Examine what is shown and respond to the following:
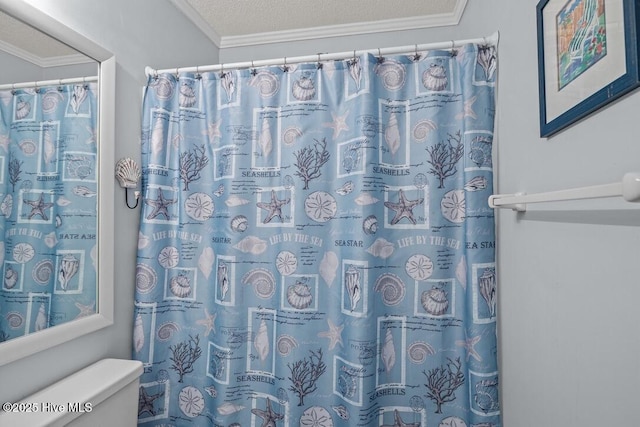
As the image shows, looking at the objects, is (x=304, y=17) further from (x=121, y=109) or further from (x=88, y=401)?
(x=88, y=401)

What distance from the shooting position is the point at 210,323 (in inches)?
61.7

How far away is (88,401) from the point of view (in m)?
1.07

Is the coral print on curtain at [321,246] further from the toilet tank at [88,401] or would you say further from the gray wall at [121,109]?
the toilet tank at [88,401]

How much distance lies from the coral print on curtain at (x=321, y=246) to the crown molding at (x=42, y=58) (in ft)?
1.10

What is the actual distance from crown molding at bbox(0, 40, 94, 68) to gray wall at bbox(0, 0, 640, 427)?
0.12 m

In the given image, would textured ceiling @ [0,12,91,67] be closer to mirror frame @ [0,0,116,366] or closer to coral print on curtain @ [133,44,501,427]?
mirror frame @ [0,0,116,366]

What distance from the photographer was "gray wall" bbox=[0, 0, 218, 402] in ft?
3.78

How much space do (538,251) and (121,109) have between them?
1.70m

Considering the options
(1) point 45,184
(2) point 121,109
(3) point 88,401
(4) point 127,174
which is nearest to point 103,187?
(4) point 127,174

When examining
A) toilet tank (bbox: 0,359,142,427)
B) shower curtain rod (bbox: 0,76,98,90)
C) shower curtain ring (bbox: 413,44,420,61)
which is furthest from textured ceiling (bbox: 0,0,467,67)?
toilet tank (bbox: 0,359,142,427)

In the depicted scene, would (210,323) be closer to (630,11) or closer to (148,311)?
(148,311)

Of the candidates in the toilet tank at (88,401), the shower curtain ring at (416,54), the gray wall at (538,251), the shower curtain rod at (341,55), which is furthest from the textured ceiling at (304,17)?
the toilet tank at (88,401)

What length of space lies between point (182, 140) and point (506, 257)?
58.3 inches

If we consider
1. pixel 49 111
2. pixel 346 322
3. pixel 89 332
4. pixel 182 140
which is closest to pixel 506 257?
pixel 346 322
